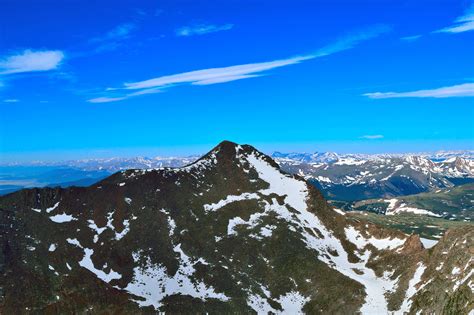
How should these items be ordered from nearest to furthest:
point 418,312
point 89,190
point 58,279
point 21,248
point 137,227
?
point 418,312
point 58,279
point 21,248
point 137,227
point 89,190

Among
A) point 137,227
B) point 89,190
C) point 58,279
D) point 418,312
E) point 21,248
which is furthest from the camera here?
point 89,190

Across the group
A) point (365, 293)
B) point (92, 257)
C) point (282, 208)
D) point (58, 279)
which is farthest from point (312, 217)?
point (58, 279)

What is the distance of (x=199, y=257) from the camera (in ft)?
533

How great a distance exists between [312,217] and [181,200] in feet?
196

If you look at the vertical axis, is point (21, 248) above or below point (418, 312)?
above

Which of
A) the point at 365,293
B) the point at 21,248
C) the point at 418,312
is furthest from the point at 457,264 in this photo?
the point at 21,248

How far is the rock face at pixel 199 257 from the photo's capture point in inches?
5172

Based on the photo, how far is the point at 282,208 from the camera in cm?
19475

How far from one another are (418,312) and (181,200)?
10839cm

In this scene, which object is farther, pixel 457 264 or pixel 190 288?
pixel 190 288

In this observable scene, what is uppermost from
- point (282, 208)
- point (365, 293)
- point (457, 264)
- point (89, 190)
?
point (89, 190)

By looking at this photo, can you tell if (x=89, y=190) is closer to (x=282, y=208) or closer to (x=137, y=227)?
(x=137, y=227)

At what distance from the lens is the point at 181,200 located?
193000 millimetres

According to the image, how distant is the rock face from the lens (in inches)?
5172
